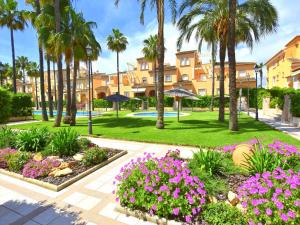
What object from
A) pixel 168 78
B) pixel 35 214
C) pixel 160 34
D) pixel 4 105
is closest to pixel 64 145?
pixel 35 214

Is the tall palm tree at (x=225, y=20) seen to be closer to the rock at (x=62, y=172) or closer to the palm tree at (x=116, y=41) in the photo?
the rock at (x=62, y=172)

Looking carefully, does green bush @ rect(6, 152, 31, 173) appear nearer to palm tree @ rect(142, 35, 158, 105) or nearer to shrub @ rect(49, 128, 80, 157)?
shrub @ rect(49, 128, 80, 157)

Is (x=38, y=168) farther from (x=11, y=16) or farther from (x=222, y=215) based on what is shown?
(x=11, y=16)

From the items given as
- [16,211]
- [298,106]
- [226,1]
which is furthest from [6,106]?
[298,106]

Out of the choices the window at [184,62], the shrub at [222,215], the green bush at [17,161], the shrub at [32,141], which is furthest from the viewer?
the window at [184,62]

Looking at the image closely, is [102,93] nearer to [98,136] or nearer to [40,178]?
[98,136]

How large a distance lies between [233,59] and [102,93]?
144 ft

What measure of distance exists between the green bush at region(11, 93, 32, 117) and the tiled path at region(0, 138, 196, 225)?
830 inches

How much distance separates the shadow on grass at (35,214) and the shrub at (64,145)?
3.10m

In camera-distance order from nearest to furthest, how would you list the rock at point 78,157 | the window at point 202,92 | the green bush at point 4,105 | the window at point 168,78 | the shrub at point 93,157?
the shrub at point 93,157
the rock at point 78,157
the green bush at point 4,105
the window at point 202,92
the window at point 168,78

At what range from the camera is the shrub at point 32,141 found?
8.75 metres

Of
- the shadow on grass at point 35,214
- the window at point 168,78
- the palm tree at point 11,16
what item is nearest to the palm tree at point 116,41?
Result: the window at point 168,78

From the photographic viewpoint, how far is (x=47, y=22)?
1658 cm

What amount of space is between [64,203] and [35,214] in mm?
653
